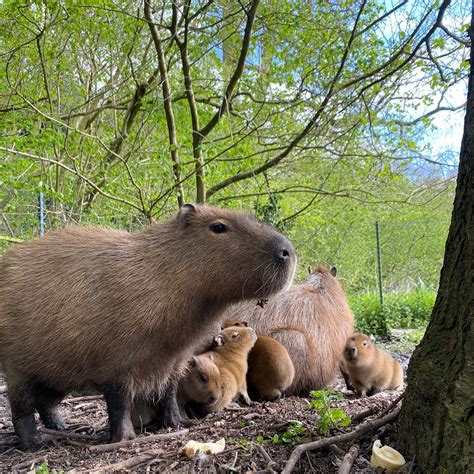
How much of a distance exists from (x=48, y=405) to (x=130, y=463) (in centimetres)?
112

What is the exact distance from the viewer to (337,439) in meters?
2.26

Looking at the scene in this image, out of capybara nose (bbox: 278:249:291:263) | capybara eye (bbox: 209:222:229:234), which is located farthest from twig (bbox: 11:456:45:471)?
capybara nose (bbox: 278:249:291:263)

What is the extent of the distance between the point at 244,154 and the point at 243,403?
3.41 m

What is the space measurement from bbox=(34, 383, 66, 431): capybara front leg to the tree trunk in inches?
85.2

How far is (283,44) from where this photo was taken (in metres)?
7.25

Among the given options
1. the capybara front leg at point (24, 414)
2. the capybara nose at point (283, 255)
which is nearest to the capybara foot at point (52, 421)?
the capybara front leg at point (24, 414)

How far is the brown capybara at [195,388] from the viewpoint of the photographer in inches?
135

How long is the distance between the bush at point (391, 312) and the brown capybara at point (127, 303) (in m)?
6.90

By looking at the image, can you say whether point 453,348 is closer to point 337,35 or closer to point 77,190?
point 337,35

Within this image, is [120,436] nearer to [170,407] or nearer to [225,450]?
[170,407]

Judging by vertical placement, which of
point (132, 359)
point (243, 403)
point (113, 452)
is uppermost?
point (132, 359)

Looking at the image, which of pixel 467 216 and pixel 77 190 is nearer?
pixel 467 216

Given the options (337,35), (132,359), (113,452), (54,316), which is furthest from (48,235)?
(337,35)

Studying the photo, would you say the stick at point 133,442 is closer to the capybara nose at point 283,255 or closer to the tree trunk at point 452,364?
the capybara nose at point 283,255
